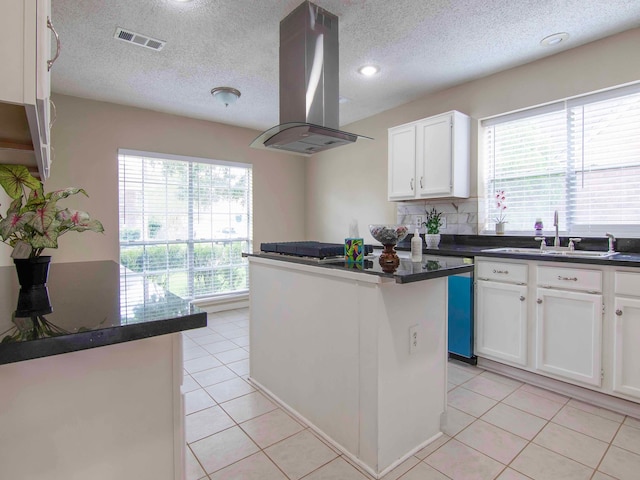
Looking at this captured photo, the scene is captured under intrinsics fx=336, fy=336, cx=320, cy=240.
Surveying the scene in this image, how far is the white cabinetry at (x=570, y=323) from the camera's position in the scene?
2225 mm

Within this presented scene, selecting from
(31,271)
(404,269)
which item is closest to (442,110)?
(404,269)

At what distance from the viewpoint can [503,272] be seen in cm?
268

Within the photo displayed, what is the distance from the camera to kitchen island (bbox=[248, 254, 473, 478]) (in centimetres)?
163

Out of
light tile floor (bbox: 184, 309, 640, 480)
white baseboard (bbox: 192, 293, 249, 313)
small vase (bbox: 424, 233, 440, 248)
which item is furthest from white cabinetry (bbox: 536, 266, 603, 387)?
white baseboard (bbox: 192, 293, 249, 313)

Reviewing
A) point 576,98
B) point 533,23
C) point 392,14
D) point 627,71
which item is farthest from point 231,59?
point 627,71

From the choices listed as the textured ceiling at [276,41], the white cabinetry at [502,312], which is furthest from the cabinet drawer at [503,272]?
the textured ceiling at [276,41]

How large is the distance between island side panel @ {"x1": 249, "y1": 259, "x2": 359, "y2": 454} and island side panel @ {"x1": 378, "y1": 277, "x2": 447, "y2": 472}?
159 mm

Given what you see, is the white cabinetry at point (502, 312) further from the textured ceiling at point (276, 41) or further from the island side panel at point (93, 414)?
the island side panel at point (93, 414)

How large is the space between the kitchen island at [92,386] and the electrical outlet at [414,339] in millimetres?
1142

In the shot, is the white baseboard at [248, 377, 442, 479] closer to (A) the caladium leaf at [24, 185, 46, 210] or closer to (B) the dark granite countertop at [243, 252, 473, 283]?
(B) the dark granite countertop at [243, 252, 473, 283]

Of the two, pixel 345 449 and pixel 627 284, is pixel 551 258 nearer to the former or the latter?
pixel 627 284

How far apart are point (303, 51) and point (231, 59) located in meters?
0.98

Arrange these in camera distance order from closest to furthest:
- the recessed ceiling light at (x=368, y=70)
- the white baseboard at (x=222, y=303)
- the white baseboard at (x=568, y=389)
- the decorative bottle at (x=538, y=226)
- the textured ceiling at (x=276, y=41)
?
the white baseboard at (x=568, y=389)
the textured ceiling at (x=276, y=41)
the decorative bottle at (x=538, y=226)
the recessed ceiling light at (x=368, y=70)
the white baseboard at (x=222, y=303)

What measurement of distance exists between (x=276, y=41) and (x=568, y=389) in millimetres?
3413
